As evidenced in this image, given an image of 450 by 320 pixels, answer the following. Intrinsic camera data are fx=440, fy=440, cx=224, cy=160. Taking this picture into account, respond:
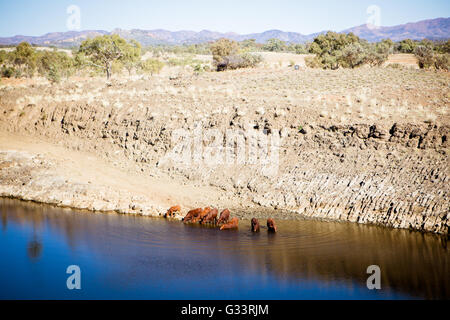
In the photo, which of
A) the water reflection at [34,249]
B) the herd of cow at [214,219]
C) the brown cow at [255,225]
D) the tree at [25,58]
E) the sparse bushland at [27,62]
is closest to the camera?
the water reflection at [34,249]

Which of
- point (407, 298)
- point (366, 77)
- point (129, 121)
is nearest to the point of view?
point (407, 298)

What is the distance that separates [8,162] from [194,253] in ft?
41.6

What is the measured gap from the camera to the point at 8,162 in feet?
68.6

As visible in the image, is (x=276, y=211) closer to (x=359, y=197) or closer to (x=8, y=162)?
(x=359, y=197)

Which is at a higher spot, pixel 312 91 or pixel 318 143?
pixel 312 91

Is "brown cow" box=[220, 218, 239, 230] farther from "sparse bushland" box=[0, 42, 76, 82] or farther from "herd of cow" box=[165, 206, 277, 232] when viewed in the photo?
"sparse bushland" box=[0, 42, 76, 82]

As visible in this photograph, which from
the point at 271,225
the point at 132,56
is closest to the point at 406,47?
the point at 132,56

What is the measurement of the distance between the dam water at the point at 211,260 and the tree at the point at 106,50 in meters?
25.3

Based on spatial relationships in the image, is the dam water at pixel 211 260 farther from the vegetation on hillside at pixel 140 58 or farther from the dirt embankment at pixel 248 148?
the vegetation on hillside at pixel 140 58

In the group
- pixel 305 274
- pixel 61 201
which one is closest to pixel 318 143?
pixel 305 274

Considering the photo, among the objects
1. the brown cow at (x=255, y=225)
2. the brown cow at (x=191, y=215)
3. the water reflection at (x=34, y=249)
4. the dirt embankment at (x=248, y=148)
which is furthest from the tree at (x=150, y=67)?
the water reflection at (x=34, y=249)

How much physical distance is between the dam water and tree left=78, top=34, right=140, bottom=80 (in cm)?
2533

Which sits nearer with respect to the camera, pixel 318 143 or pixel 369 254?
pixel 369 254

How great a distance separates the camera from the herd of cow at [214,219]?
15102mm
